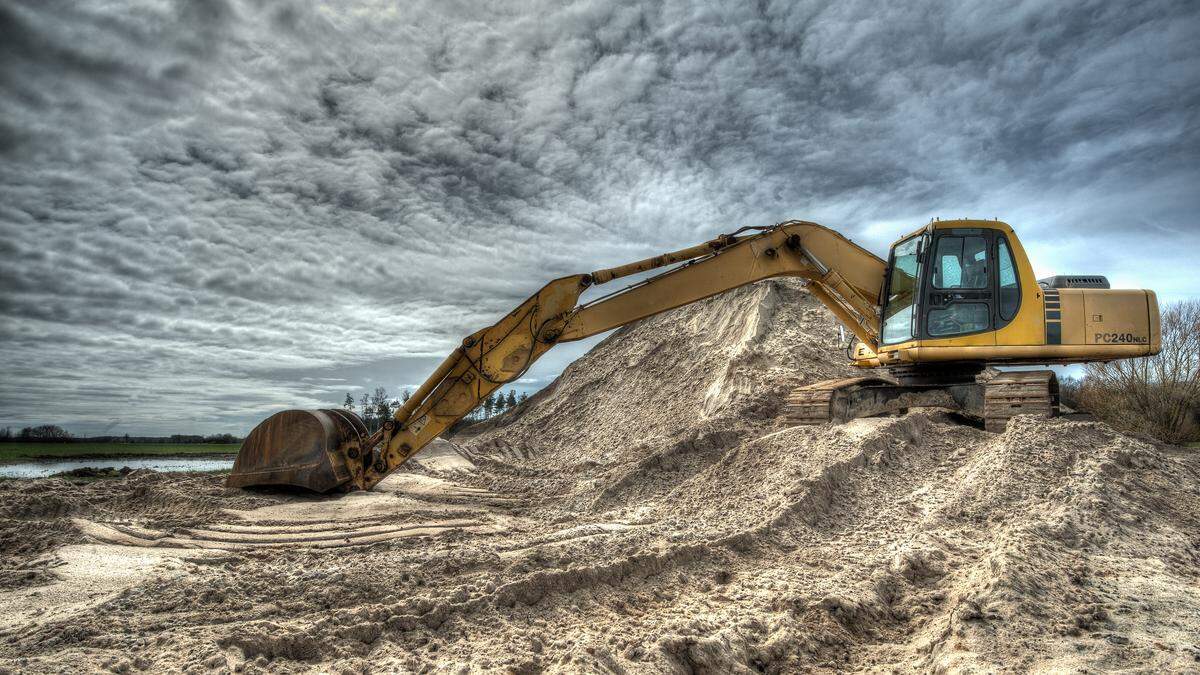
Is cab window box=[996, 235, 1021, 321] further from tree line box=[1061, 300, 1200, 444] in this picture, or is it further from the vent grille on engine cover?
tree line box=[1061, 300, 1200, 444]

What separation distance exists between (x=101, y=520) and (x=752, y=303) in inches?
508

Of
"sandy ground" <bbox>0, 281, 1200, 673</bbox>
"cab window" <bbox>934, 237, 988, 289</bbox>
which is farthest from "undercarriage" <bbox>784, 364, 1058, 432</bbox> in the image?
"cab window" <bbox>934, 237, 988, 289</bbox>

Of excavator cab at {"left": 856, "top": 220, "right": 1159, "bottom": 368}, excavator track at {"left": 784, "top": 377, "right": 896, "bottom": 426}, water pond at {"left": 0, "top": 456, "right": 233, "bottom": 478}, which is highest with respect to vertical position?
excavator cab at {"left": 856, "top": 220, "right": 1159, "bottom": 368}

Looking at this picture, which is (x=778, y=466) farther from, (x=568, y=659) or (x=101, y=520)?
(x=101, y=520)

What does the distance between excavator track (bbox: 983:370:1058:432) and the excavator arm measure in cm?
309

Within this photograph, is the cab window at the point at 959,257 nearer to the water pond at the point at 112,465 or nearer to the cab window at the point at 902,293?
the cab window at the point at 902,293

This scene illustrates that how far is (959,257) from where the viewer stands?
8.19 m

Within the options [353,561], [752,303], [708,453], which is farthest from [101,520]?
[752,303]

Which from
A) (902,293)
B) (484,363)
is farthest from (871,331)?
(484,363)

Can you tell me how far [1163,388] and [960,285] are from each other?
8.95m

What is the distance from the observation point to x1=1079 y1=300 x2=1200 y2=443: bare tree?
13.3 m

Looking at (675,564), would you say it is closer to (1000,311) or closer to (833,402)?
(833,402)

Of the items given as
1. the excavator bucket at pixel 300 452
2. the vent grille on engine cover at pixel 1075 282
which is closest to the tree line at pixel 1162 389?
the vent grille on engine cover at pixel 1075 282

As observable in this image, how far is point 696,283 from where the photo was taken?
8109 millimetres
